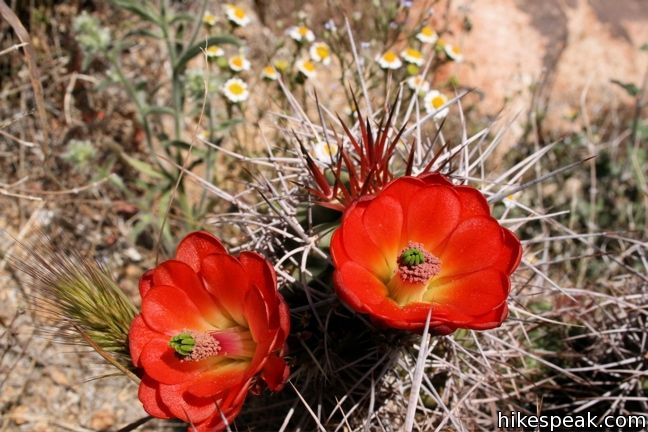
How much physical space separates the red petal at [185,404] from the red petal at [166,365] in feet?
0.05

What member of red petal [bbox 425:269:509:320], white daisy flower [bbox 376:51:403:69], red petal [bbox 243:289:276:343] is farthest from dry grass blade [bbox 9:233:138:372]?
white daisy flower [bbox 376:51:403:69]

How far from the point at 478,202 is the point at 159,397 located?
705 mm

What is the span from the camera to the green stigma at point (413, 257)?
→ 1128 millimetres

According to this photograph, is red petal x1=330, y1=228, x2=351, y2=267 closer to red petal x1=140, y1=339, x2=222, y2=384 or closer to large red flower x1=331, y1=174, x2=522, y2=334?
large red flower x1=331, y1=174, x2=522, y2=334

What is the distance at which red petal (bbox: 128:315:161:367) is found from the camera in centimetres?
121

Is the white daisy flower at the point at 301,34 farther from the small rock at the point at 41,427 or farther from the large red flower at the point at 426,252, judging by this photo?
the small rock at the point at 41,427

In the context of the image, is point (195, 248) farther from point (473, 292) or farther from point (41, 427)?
point (41, 427)

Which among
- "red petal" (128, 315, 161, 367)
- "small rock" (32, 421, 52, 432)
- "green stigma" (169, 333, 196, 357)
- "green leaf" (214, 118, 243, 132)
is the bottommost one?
"small rock" (32, 421, 52, 432)

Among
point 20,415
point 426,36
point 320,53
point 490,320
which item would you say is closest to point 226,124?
point 320,53

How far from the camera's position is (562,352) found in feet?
6.19

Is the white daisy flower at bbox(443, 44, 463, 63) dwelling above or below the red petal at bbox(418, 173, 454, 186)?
below

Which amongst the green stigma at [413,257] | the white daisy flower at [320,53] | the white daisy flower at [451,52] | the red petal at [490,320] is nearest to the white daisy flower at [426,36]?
the white daisy flower at [451,52]

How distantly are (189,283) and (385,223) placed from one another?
41cm

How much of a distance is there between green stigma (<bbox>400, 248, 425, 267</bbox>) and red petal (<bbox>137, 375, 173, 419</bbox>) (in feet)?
1.70
